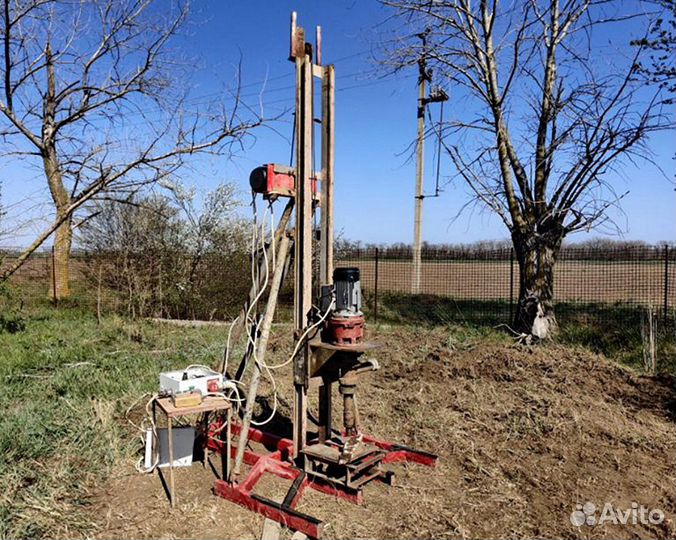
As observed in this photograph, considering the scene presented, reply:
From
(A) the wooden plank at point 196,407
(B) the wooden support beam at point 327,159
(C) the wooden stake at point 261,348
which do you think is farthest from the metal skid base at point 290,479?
(B) the wooden support beam at point 327,159

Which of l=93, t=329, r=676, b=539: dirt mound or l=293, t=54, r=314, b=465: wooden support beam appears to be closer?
l=93, t=329, r=676, b=539: dirt mound

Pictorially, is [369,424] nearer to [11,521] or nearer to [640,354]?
[11,521]

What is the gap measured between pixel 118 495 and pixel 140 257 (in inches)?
257

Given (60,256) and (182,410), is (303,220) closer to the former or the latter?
(182,410)

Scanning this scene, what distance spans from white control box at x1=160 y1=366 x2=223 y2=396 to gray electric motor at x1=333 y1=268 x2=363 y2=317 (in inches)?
37.2

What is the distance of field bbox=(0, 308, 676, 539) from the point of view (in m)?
2.61

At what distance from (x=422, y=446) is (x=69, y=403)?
2882 millimetres

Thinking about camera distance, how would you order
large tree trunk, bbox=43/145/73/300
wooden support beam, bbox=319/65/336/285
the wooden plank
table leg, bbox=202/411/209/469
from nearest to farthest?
the wooden plank < wooden support beam, bbox=319/65/336/285 < table leg, bbox=202/411/209/469 < large tree trunk, bbox=43/145/73/300

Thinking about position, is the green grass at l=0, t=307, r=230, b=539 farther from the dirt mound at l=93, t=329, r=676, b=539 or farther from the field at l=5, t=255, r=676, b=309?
the field at l=5, t=255, r=676, b=309

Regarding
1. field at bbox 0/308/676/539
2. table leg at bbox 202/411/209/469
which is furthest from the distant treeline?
table leg at bbox 202/411/209/469

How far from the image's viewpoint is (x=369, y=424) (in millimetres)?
4074

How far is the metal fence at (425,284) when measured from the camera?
29.3 ft

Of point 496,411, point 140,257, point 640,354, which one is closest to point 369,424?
point 496,411

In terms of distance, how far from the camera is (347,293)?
2928 millimetres
